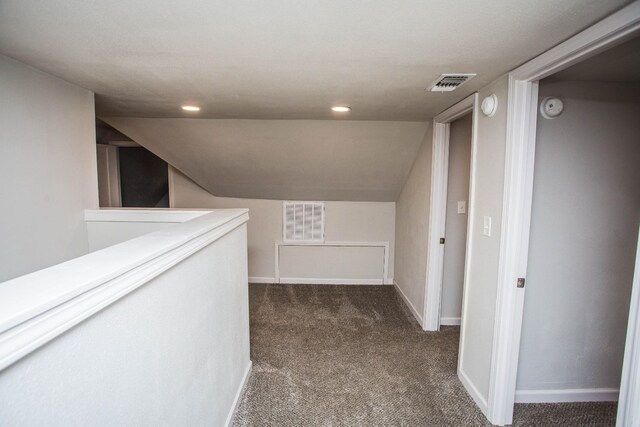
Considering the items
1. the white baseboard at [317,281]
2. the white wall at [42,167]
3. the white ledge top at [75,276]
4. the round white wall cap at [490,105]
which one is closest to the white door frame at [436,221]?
the round white wall cap at [490,105]

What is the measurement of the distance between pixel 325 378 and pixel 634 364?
1.75 m

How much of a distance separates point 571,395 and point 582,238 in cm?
102

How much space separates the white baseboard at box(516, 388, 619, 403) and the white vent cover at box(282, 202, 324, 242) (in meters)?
2.68

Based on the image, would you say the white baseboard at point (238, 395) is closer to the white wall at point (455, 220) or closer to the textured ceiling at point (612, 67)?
the white wall at point (455, 220)

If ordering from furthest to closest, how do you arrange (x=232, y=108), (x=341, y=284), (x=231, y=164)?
(x=341, y=284) < (x=231, y=164) < (x=232, y=108)

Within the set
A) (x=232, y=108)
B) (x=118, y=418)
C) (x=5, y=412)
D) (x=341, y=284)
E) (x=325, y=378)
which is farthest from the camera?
(x=341, y=284)

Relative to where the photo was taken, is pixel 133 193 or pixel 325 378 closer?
pixel 325 378

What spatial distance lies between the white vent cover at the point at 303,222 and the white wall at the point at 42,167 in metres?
2.29

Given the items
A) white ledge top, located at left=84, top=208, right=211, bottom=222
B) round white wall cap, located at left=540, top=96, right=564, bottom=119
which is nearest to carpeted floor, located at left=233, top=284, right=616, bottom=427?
white ledge top, located at left=84, top=208, right=211, bottom=222

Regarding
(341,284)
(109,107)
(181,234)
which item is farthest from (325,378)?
(109,107)

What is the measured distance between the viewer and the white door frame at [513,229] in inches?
67.3

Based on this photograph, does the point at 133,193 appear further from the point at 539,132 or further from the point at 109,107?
the point at 539,132

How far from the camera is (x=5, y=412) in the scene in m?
0.52

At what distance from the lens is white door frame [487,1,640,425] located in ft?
5.61
